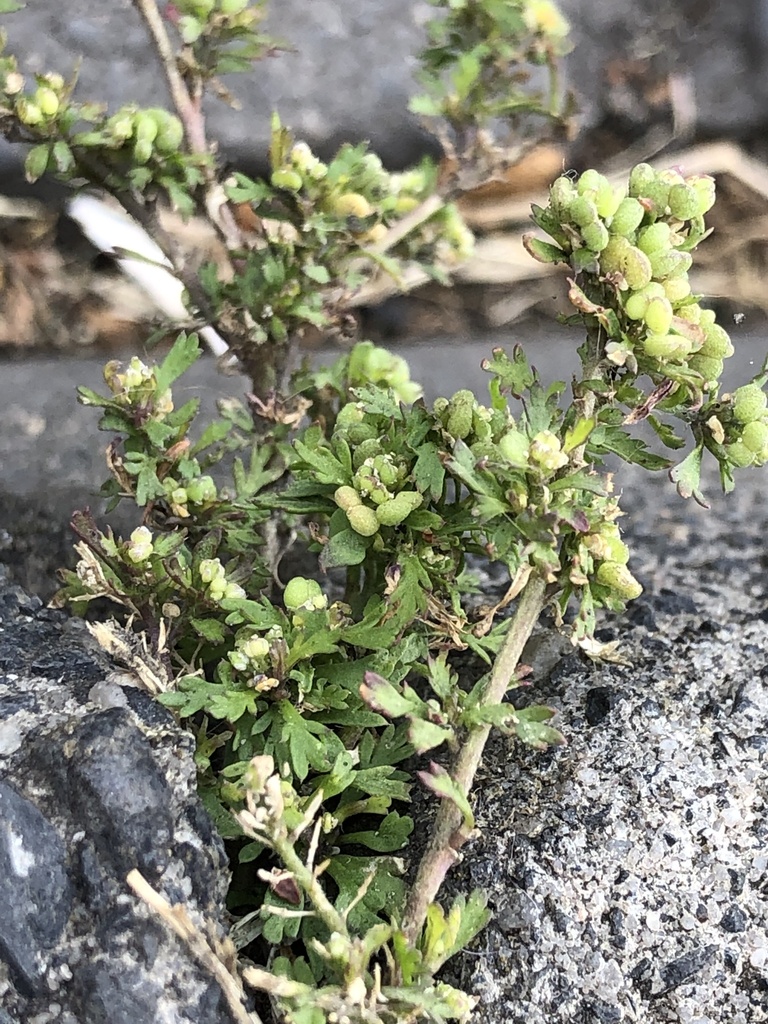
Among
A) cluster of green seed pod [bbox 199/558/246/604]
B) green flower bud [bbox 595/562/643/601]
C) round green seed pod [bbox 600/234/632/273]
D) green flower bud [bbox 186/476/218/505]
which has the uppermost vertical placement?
round green seed pod [bbox 600/234/632/273]

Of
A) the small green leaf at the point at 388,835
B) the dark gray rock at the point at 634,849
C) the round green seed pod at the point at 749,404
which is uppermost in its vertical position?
the round green seed pod at the point at 749,404

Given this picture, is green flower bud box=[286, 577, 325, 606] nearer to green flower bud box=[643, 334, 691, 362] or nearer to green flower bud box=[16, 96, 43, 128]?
green flower bud box=[643, 334, 691, 362]

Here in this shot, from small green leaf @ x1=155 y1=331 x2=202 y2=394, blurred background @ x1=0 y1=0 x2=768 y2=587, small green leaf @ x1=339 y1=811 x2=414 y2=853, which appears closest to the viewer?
small green leaf @ x1=339 y1=811 x2=414 y2=853

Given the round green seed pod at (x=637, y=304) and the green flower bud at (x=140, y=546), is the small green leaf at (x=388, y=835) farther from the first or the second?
the round green seed pod at (x=637, y=304)

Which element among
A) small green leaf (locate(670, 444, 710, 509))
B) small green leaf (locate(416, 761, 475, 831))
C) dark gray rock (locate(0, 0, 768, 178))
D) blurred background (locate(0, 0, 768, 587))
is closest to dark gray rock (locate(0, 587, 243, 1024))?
small green leaf (locate(416, 761, 475, 831))

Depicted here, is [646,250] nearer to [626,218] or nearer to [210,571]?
[626,218]

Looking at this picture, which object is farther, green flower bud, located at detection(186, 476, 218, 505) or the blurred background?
the blurred background

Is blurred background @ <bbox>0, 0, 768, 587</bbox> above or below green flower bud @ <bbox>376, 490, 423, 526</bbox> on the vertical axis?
below

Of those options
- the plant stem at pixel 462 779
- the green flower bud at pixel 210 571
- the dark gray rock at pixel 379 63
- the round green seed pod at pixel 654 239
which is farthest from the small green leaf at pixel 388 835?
the dark gray rock at pixel 379 63

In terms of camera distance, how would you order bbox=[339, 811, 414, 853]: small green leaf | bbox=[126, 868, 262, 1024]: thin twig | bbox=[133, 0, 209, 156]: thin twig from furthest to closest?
bbox=[133, 0, 209, 156]: thin twig, bbox=[339, 811, 414, 853]: small green leaf, bbox=[126, 868, 262, 1024]: thin twig
